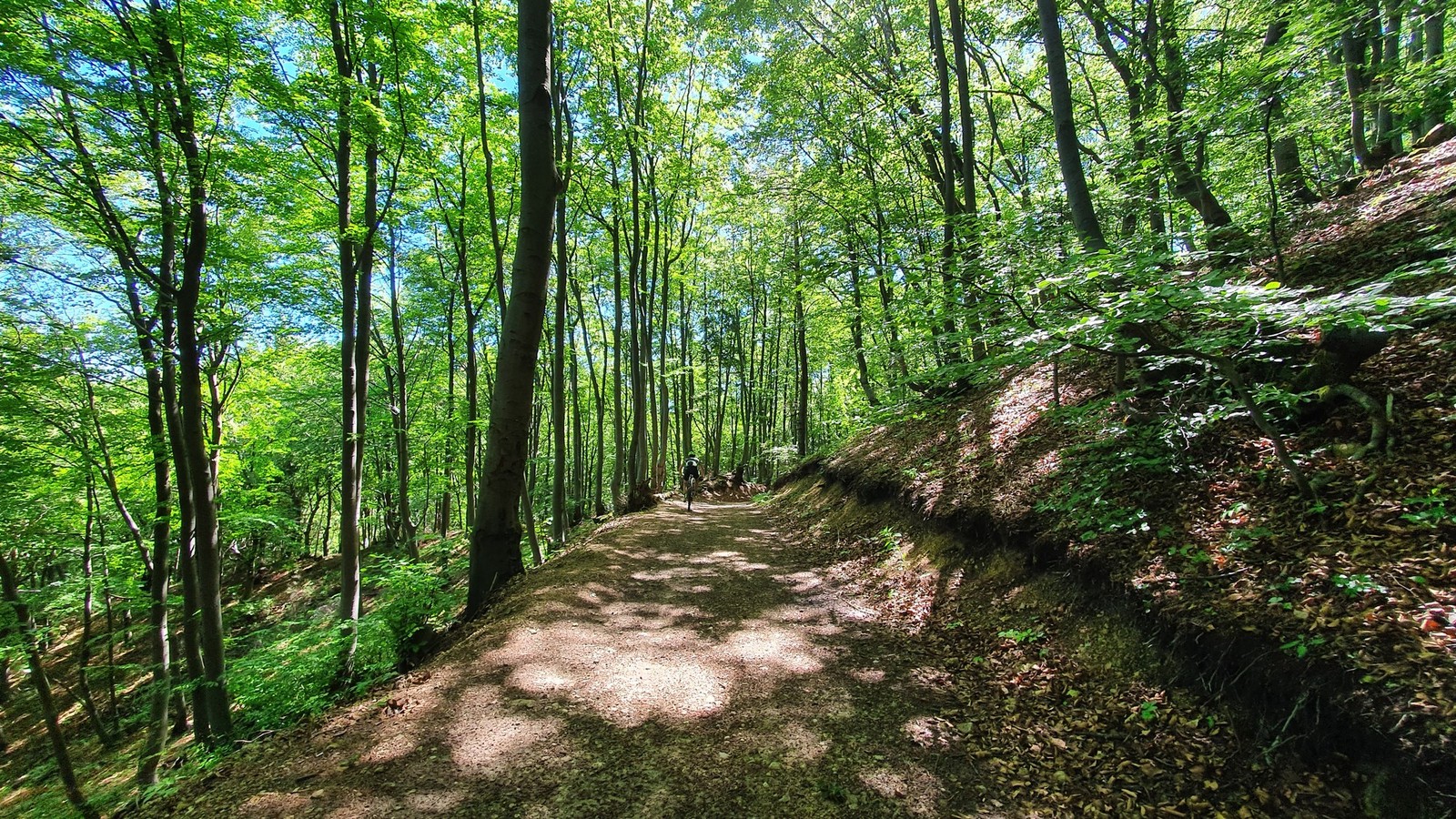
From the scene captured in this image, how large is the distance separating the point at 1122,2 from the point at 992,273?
32.1 feet

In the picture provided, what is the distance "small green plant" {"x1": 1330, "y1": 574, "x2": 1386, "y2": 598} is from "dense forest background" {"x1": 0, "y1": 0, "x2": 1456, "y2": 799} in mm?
1033

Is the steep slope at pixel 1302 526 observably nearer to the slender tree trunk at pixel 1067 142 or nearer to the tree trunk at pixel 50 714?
the slender tree trunk at pixel 1067 142

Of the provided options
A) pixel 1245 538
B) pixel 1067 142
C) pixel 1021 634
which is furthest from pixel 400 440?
pixel 1245 538

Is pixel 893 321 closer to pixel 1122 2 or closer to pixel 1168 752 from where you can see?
pixel 1168 752

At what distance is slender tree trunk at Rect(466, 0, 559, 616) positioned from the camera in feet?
20.7

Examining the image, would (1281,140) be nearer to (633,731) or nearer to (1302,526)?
(1302,526)

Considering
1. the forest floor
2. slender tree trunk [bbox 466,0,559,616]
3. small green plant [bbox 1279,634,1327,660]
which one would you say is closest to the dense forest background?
slender tree trunk [bbox 466,0,559,616]

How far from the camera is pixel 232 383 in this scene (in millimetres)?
12758

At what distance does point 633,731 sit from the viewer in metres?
3.49

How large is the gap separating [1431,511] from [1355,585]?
0.65 metres

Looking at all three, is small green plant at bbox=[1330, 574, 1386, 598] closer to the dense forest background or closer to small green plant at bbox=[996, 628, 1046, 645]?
the dense forest background

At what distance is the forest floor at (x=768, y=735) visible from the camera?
2758 mm

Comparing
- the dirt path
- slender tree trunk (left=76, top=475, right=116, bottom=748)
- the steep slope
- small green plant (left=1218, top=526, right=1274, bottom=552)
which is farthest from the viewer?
slender tree trunk (left=76, top=475, right=116, bottom=748)

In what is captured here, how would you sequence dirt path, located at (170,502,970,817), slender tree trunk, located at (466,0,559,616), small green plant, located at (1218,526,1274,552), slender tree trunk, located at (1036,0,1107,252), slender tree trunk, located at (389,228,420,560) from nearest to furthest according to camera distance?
dirt path, located at (170,502,970,817)
small green plant, located at (1218,526,1274,552)
slender tree trunk, located at (1036,0,1107,252)
slender tree trunk, located at (466,0,559,616)
slender tree trunk, located at (389,228,420,560)
